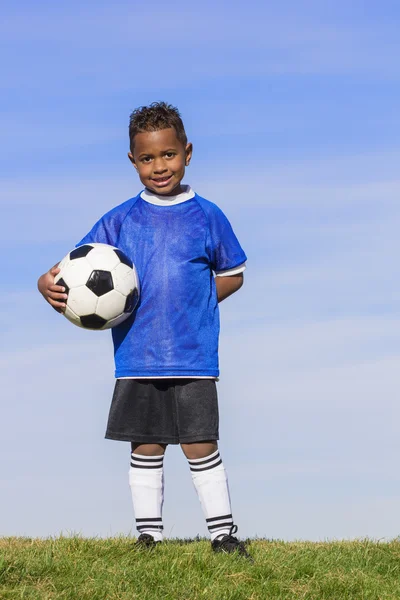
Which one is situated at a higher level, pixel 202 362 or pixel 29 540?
pixel 202 362

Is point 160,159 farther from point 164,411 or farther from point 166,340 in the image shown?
point 164,411

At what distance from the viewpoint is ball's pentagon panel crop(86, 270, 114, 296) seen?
7387 millimetres

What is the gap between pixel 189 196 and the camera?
791 cm

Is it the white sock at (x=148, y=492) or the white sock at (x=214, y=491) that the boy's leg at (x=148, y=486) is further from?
the white sock at (x=214, y=491)

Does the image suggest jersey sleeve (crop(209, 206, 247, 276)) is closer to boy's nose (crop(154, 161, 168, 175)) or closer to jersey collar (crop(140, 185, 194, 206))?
jersey collar (crop(140, 185, 194, 206))

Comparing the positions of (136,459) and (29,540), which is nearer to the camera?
(136,459)

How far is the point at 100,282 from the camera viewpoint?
7426mm

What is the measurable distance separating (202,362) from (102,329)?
0.88 m

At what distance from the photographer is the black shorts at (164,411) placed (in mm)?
7551

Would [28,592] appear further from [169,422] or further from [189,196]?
[189,196]

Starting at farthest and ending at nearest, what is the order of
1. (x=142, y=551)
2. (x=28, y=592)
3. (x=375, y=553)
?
(x=375, y=553) < (x=142, y=551) < (x=28, y=592)

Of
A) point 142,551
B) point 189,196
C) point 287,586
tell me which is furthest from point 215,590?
point 189,196

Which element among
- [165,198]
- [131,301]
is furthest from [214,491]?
[165,198]

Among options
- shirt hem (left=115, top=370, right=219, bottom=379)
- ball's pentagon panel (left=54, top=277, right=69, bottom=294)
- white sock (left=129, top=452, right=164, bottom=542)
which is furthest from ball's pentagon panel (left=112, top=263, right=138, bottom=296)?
white sock (left=129, top=452, right=164, bottom=542)
